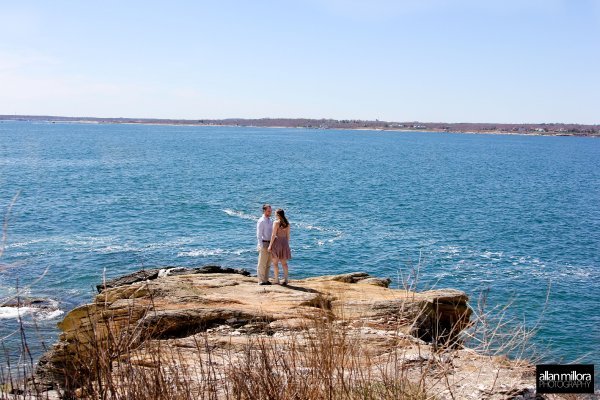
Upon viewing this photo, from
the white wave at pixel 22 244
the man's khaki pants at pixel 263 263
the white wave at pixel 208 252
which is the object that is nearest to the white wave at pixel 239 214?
the white wave at pixel 208 252

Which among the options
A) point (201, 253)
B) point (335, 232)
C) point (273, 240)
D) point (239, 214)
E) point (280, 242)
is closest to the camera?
point (273, 240)

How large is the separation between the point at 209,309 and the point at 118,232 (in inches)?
916

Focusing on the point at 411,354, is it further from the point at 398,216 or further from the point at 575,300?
the point at 398,216

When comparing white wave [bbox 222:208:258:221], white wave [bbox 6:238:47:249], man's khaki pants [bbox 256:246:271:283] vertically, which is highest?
man's khaki pants [bbox 256:246:271:283]

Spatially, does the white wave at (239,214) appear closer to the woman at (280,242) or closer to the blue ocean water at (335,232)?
the blue ocean water at (335,232)

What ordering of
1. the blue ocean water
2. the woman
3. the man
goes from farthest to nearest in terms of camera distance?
the blue ocean water, the man, the woman

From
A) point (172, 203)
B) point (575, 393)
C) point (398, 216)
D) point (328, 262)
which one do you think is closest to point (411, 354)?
point (575, 393)

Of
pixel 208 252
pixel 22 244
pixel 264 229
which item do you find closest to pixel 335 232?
pixel 208 252

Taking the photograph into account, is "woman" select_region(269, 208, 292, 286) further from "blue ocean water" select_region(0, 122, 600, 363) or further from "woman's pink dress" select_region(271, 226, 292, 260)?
"blue ocean water" select_region(0, 122, 600, 363)

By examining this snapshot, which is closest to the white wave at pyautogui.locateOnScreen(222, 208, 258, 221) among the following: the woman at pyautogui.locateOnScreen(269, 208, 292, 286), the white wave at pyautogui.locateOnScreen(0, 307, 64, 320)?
the white wave at pyautogui.locateOnScreen(0, 307, 64, 320)

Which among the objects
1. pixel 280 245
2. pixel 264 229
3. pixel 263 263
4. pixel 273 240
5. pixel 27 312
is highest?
pixel 264 229

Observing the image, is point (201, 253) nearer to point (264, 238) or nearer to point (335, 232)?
point (335, 232)

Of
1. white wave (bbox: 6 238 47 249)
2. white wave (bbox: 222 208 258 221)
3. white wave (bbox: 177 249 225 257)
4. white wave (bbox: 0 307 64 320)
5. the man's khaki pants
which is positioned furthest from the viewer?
white wave (bbox: 222 208 258 221)

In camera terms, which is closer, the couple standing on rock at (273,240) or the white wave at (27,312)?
the couple standing on rock at (273,240)
